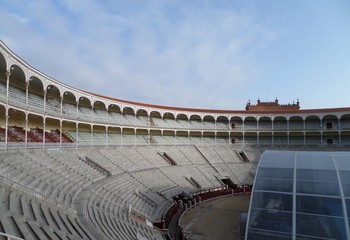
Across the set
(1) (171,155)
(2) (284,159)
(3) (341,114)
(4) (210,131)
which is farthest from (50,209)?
(3) (341,114)

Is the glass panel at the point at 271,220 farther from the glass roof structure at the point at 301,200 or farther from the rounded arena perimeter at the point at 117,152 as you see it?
the rounded arena perimeter at the point at 117,152

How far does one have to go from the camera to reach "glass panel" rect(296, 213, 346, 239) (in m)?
12.8

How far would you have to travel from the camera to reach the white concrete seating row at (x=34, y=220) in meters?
8.30

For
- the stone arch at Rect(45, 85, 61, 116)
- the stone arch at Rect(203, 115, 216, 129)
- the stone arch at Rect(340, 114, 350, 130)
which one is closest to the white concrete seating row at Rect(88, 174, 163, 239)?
the stone arch at Rect(45, 85, 61, 116)

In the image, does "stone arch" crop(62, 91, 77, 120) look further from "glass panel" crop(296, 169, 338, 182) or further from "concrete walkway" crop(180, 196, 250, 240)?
"glass panel" crop(296, 169, 338, 182)

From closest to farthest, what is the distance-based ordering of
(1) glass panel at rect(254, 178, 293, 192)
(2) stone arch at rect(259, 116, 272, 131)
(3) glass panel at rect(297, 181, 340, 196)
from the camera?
(3) glass panel at rect(297, 181, 340, 196) < (1) glass panel at rect(254, 178, 293, 192) < (2) stone arch at rect(259, 116, 272, 131)

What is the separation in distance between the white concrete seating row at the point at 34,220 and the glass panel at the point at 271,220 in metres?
9.09

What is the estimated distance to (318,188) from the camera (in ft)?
50.9

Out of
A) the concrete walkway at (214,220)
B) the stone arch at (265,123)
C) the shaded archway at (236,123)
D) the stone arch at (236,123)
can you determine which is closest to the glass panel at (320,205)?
the concrete walkway at (214,220)

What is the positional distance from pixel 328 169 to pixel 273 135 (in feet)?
114

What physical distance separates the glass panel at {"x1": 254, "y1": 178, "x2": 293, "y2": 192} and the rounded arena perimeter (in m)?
7.90

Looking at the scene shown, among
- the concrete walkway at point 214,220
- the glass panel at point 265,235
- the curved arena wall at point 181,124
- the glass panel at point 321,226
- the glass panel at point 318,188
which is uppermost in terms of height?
the curved arena wall at point 181,124

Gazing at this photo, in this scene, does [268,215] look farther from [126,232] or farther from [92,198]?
[92,198]

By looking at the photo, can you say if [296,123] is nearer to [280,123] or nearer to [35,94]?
[280,123]
